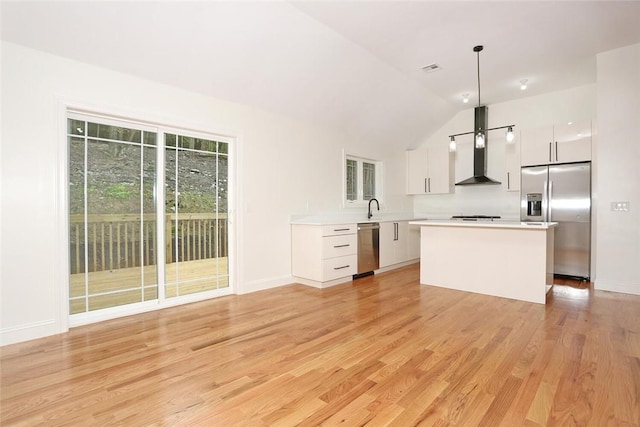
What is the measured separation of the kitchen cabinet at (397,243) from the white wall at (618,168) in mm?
2536

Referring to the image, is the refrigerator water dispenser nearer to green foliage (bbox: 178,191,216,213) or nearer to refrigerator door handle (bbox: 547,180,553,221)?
refrigerator door handle (bbox: 547,180,553,221)

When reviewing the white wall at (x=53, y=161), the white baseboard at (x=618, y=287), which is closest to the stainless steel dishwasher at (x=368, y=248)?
the white wall at (x=53, y=161)

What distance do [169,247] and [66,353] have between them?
1310 mm

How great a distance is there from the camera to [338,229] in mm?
4359

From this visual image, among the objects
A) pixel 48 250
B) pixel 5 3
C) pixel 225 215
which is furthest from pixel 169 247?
pixel 5 3

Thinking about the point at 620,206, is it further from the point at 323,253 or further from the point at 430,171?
the point at 323,253

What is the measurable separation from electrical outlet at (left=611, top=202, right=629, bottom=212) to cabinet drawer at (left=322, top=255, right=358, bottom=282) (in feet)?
10.8

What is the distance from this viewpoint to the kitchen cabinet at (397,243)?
16.8 feet

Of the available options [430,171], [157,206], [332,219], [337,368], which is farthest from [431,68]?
[337,368]

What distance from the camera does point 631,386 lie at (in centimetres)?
184

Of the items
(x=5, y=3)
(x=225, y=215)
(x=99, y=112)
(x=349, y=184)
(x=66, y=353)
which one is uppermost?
(x=5, y=3)

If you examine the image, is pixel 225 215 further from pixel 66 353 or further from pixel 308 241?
pixel 66 353

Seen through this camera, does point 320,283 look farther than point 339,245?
No

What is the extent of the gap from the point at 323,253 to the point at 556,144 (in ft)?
12.6
